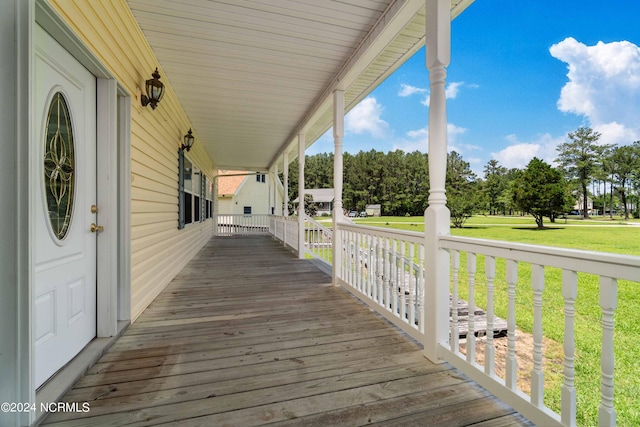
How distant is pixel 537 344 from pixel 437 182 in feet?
3.63

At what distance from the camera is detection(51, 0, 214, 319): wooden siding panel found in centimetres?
211

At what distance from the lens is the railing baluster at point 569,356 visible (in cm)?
131

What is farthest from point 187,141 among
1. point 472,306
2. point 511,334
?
point 511,334

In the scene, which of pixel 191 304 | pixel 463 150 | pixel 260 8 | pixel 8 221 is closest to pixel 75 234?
pixel 8 221

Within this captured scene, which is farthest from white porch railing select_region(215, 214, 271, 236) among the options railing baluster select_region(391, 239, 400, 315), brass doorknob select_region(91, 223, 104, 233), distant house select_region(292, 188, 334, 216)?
distant house select_region(292, 188, 334, 216)

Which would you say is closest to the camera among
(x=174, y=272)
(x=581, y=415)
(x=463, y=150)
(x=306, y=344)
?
(x=581, y=415)

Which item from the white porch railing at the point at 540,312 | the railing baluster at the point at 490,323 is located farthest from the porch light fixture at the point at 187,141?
the railing baluster at the point at 490,323

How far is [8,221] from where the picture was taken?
1.27 meters

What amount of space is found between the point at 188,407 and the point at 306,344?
941mm

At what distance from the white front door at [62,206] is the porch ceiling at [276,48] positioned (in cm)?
116

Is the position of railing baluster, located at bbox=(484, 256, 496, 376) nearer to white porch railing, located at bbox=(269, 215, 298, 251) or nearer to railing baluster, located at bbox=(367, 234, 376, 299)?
railing baluster, located at bbox=(367, 234, 376, 299)

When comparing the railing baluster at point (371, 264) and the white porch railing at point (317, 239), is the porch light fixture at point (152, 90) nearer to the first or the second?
the railing baluster at point (371, 264)

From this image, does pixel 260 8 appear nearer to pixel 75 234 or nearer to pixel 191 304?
pixel 75 234

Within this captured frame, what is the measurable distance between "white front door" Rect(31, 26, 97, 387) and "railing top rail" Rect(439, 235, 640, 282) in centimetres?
234
